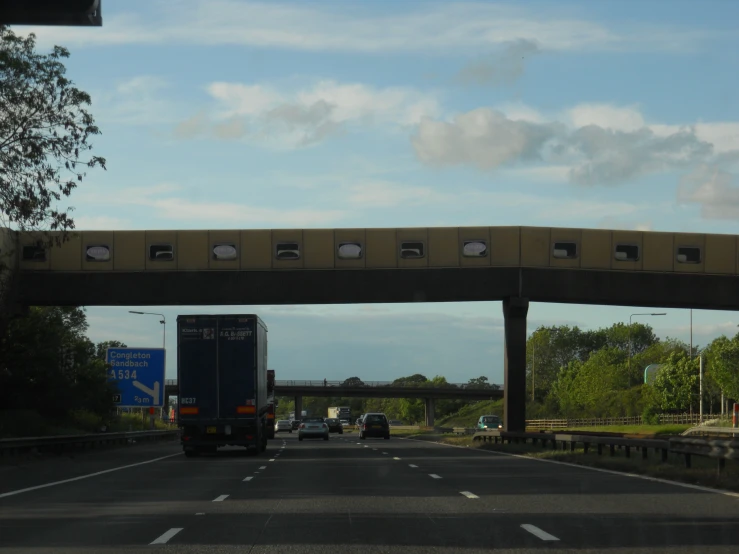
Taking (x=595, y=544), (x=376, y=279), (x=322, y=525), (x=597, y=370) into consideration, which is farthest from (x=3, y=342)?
(x=597, y=370)

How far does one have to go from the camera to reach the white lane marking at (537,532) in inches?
488

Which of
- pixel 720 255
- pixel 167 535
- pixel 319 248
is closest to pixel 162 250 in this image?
pixel 319 248

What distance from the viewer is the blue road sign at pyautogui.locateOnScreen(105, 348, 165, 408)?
5281cm

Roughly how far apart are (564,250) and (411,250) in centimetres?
612

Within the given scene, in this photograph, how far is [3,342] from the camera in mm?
48219

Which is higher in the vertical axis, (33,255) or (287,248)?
(287,248)

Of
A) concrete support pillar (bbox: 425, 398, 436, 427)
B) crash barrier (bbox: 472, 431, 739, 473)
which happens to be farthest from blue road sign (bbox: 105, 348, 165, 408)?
concrete support pillar (bbox: 425, 398, 436, 427)

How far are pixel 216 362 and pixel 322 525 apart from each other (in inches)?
854

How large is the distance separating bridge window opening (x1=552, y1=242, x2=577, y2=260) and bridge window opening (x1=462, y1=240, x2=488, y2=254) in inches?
109

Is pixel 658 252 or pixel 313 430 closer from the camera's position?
pixel 658 252

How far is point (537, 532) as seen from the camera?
42.6 feet

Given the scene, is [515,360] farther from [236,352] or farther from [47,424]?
[47,424]

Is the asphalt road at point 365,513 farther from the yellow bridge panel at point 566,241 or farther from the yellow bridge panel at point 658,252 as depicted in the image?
the yellow bridge panel at point 658,252

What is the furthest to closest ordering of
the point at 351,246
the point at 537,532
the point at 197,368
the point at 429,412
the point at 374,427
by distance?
1. the point at 429,412
2. the point at 374,427
3. the point at 351,246
4. the point at 197,368
5. the point at 537,532
